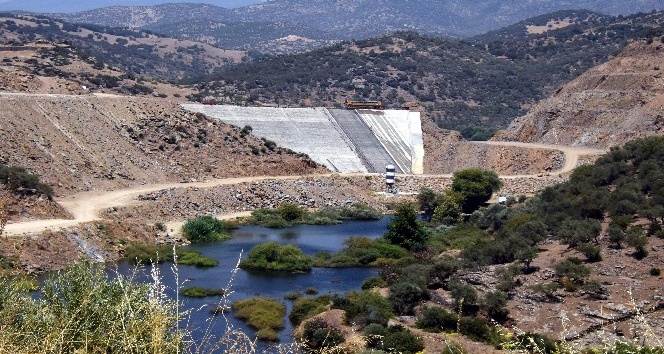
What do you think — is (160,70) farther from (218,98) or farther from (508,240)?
(508,240)

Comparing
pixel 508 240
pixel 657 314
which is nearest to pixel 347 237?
pixel 508 240

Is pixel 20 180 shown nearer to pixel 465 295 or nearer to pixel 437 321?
pixel 465 295

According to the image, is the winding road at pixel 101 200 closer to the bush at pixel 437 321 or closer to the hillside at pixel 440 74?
the bush at pixel 437 321

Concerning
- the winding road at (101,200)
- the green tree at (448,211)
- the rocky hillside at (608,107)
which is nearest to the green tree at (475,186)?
the green tree at (448,211)

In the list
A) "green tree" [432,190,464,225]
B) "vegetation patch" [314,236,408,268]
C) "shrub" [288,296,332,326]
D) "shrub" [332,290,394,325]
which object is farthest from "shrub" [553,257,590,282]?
"green tree" [432,190,464,225]

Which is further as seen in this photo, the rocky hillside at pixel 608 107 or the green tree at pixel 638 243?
the rocky hillside at pixel 608 107

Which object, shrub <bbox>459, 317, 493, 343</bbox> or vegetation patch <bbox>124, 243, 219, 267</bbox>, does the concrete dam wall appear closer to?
vegetation patch <bbox>124, 243, 219, 267</bbox>
